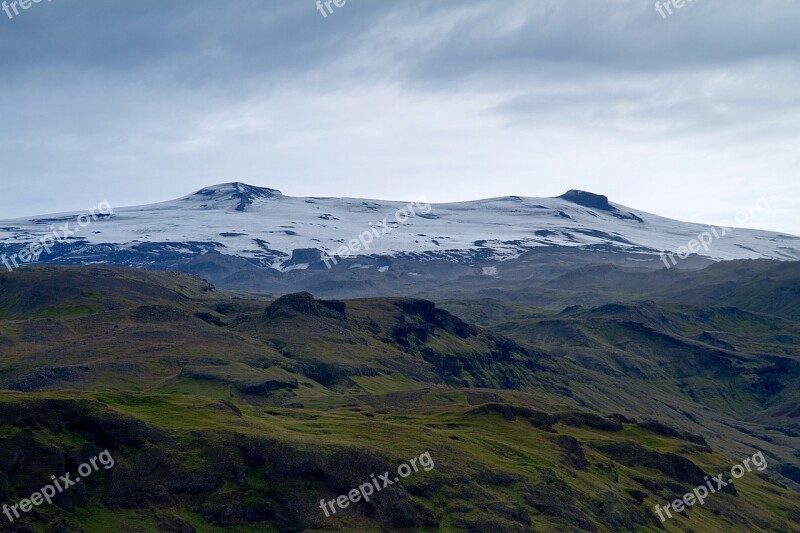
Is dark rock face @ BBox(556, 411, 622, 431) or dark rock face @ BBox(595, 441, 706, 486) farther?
dark rock face @ BBox(556, 411, 622, 431)

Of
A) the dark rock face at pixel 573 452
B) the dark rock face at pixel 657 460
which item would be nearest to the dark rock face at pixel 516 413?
the dark rock face at pixel 573 452

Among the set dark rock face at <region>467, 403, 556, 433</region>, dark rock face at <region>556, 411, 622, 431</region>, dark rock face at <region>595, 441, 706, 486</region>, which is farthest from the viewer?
dark rock face at <region>556, 411, 622, 431</region>

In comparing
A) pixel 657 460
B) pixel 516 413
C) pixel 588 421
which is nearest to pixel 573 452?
pixel 516 413

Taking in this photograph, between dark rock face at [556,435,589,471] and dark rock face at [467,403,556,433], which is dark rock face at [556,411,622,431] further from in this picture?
dark rock face at [556,435,589,471]

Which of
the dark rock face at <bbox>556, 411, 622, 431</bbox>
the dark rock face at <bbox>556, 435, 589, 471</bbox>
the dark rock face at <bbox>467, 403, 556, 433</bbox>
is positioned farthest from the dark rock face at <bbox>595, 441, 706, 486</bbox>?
the dark rock face at <bbox>556, 411, 622, 431</bbox>

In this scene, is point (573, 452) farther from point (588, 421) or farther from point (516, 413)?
point (588, 421)

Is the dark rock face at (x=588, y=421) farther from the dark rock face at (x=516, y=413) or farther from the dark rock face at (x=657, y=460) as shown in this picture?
the dark rock face at (x=516, y=413)

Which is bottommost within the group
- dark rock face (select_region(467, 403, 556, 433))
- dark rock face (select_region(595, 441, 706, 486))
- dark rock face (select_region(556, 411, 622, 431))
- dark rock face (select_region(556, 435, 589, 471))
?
dark rock face (select_region(595, 441, 706, 486))

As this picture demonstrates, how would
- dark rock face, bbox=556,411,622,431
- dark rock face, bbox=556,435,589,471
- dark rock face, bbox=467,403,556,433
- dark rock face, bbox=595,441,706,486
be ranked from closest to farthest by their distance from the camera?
dark rock face, bbox=556,435,589,471 → dark rock face, bbox=467,403,556,433 → dark rock face, bbox=595,441,706,486 → dark rock face, bbox=556,411,622,431

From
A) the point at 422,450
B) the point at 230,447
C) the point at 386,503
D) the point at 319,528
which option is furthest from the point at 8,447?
the point at 422,450

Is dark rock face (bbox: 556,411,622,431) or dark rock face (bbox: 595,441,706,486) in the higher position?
dark rock face (bbox: 556,411,622,431)

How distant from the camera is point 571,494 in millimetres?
127062

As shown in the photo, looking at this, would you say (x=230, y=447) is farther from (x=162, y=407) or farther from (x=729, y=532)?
(x=729, y=532)

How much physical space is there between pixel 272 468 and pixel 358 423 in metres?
24.1
